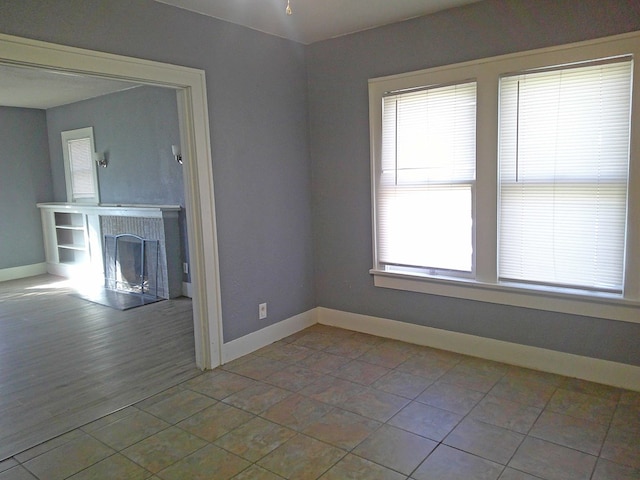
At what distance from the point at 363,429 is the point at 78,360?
2394 mm

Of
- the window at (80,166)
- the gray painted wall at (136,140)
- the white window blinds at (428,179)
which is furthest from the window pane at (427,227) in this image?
the window at (80,166)

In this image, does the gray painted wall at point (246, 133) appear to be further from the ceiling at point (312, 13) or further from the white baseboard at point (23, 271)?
the white baseboard at point (23, 271)

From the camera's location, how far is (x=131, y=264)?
5.98 m

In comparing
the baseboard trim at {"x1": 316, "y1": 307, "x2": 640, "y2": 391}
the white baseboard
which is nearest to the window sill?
the baseboard trim at {"x1": 316, "y1": 307, "x2": 640, "y2": 391}

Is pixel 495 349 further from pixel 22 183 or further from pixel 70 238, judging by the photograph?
pixel 22 183

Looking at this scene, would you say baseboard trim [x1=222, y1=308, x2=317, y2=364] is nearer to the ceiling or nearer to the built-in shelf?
the ceiling

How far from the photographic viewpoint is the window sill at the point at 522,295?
9.48 feet

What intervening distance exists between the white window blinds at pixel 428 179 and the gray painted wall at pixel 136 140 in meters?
2.72

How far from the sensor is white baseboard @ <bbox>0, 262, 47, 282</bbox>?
687 centimetres

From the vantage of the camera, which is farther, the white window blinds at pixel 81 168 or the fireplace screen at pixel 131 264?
the white window blinds at pixel 81 168

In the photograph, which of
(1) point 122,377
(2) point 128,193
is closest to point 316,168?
(1) point 122,377

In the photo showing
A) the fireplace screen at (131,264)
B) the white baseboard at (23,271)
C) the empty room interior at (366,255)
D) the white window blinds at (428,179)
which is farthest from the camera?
the white baseboard at (23,271)

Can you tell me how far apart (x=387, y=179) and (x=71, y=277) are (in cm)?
531

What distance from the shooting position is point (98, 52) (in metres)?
2.66
